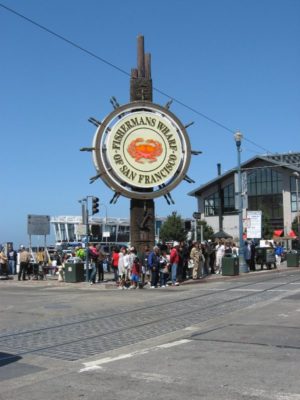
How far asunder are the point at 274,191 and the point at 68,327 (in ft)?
241

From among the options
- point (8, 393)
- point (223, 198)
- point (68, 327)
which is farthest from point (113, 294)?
point (223, 198)

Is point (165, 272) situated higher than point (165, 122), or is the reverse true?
point (165, 122)

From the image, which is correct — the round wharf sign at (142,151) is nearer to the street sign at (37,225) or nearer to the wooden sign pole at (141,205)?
the wooden sign pole at (141,205)

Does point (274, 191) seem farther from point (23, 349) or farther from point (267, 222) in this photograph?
point (23, 349)

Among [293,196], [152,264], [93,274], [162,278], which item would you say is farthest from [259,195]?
[152,264]

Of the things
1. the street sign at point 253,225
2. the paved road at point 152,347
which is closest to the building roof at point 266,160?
the street sign at point 253,225

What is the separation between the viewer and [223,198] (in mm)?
86750

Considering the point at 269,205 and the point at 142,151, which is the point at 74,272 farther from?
the point at 269,205

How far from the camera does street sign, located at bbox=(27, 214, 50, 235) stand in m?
28.8

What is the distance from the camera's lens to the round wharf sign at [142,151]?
83.5 feet

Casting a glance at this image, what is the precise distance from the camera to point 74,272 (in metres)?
24.2

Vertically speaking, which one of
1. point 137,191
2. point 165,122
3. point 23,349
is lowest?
point 23,349

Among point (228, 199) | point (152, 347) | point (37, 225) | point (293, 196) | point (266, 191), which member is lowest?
point (152, 347)

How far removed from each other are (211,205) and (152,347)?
261ft
